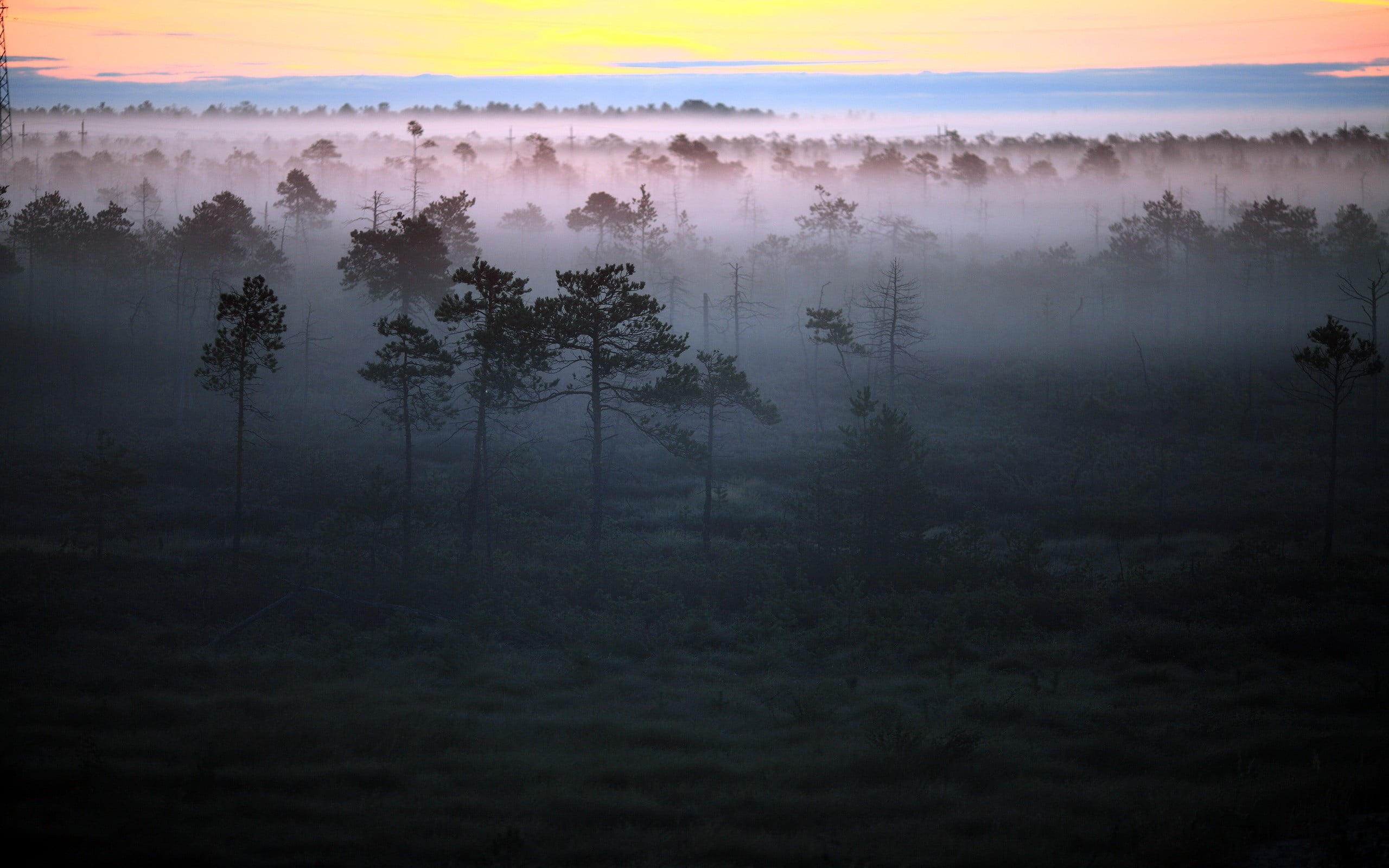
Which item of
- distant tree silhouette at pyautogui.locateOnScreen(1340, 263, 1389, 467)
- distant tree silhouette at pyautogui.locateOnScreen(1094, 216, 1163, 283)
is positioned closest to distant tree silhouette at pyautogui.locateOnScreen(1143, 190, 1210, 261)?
distant tree silhouette at pyautogui.locateOnScreen(1094, 216, 1163, 283)

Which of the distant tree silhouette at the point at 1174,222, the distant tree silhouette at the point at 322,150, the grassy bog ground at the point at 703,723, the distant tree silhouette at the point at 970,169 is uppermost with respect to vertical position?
the distant tree silhouette at the point at 970,169

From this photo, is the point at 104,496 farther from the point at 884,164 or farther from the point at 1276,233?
the point at 884,164

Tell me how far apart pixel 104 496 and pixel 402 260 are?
15121 millimetres

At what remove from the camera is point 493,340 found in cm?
2328

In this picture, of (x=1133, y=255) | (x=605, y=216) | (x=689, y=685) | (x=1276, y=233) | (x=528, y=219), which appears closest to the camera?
(x=689, y=685)

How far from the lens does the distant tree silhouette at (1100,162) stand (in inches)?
4532

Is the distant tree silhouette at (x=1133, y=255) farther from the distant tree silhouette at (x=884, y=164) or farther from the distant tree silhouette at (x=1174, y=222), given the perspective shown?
the distant tree silhouette at (x=884, y=164)

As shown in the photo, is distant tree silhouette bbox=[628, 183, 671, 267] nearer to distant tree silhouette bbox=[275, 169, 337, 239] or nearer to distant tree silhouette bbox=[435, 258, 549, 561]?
distant tree silhouette bbox=[275, 169, 337, 239]

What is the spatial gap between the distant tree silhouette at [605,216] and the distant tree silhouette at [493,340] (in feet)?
127

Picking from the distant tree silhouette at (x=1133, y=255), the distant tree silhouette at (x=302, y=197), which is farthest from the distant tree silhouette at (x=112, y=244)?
the distant tree silhouette at (x=1133, y=255)

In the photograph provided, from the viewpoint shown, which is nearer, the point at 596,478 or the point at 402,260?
the point at 596,478

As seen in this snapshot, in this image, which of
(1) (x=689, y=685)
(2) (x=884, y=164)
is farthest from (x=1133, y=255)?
(1) (x=689, y=685)

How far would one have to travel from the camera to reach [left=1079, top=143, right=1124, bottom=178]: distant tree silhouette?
115 meters

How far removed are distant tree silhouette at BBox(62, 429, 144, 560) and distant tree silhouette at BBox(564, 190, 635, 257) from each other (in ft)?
136
